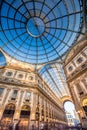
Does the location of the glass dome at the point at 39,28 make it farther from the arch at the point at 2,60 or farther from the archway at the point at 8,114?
the archway at the point at 8,114

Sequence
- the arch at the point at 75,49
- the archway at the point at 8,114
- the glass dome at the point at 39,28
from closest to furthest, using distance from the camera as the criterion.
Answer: the archway at the point at 8,114 → the glass dome at the point at 39,28 → the arch at the point at 75,49

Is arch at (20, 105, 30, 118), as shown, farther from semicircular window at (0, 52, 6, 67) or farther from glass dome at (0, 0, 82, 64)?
glass dome at (0, 0, 82, 64)

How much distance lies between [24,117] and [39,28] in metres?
21.0

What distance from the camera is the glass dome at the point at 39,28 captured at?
1786 centimetres

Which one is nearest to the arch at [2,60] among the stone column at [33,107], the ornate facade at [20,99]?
the ornate facade at [20,99]

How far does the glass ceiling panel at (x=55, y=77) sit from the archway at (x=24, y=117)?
13.2 meters

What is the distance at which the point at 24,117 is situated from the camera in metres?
19.3

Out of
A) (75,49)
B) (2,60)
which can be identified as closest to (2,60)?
(2,60)

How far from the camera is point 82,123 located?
15281 millimetres

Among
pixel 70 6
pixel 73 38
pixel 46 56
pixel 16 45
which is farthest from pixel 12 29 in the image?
pixel 73 38

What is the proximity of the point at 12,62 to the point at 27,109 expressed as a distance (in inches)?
561

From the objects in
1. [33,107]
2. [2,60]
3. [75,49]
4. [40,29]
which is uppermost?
[40,29]

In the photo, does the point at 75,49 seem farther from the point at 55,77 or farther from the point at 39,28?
the point at 55,77

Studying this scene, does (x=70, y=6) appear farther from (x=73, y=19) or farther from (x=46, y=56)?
(x=46, y=56)
